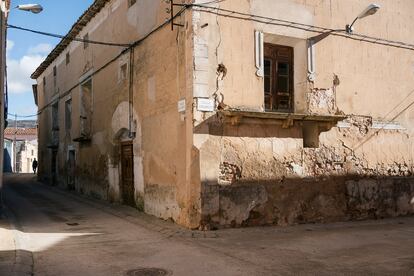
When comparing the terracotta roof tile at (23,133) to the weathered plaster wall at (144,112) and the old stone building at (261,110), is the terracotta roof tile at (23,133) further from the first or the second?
the old stone building at (261,110)

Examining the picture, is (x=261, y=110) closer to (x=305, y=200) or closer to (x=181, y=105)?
(x=181, y=105)

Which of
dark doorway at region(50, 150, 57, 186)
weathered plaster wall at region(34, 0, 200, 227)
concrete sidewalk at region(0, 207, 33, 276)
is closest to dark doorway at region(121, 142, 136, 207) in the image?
weathered plaster wall at region(34, 0, 200, 227)

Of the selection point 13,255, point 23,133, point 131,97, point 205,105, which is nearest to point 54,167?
point 131,97

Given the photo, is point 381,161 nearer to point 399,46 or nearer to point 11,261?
point 399,46

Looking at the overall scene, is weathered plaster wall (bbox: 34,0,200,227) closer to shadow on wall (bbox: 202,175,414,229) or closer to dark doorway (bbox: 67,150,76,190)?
shadow on wall (bbox: 202,175,414,229)

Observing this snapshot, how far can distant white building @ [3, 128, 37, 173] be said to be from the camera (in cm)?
4351

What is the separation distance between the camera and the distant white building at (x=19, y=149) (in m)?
43.5

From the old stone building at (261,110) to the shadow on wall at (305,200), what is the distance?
0.09 ft

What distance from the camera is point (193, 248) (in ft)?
25.4

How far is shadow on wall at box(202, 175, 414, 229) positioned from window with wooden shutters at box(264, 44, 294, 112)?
1872mm

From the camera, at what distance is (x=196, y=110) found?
9258 millimetres

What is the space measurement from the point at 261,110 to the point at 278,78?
133 centimetres

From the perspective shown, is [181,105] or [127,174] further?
[127,174]

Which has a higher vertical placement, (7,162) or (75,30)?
(75,30)
